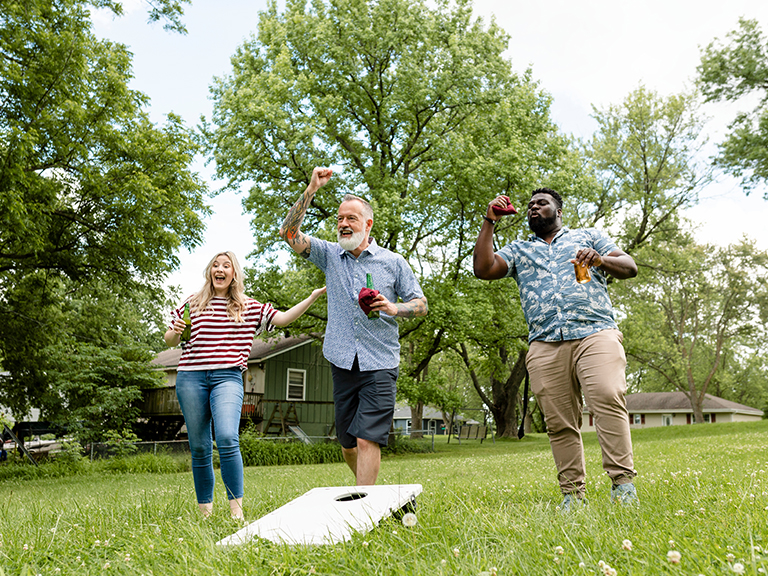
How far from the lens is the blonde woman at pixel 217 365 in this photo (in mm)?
4055

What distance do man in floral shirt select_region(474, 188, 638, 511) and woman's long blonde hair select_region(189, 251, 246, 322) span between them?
172cm

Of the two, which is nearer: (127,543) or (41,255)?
(127,543)

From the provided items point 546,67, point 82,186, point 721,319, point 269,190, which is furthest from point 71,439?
point 721,319

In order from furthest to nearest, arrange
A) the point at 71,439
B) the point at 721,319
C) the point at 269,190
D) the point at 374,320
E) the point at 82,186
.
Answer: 1. the point at 721,319
2. the point at 269,190
3. the point at 71,439
4. the point at 82,186
5. the point at 374,320

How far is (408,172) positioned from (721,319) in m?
33.9

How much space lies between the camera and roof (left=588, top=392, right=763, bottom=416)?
60.6 meters

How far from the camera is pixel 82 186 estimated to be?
13781 mm

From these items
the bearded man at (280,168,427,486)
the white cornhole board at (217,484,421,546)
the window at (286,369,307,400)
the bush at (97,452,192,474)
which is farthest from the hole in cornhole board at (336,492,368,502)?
the window at (286,369,307,400)

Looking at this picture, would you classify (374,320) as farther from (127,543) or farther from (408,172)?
(408,172)

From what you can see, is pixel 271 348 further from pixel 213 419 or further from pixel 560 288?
pixel 560 288

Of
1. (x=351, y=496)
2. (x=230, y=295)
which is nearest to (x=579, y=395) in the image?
(x=351, y=496)

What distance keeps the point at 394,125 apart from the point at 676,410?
5550 cm

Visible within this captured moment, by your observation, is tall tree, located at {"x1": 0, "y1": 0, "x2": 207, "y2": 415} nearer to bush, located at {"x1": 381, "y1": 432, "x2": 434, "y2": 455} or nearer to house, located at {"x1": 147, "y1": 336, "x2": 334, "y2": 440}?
house, located at {"x1": 147, "y1": 336, "x2": 334, "y2": 440}

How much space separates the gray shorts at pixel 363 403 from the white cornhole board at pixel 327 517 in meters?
0.76
